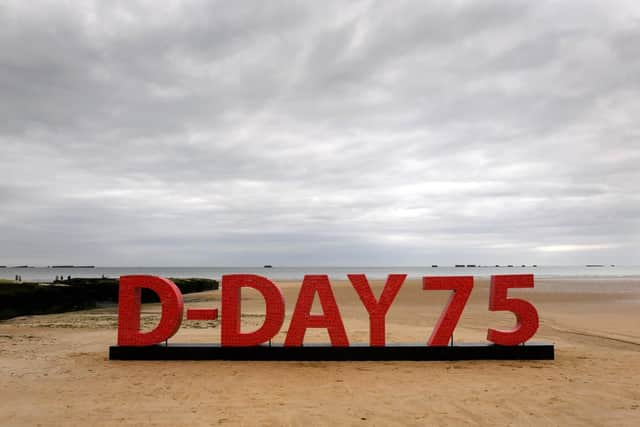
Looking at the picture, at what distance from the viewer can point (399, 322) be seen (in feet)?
74.2

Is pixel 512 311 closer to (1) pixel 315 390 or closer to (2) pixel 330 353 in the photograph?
(2) pixel 330 353

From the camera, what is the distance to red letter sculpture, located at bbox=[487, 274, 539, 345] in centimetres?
1326

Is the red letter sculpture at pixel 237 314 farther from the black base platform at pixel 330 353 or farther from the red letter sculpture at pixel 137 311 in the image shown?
the red letter sculpture at pixel 137 311

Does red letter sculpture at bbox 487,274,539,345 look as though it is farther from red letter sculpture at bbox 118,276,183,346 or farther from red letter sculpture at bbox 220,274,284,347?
red letter sculpture at bbox 118,276,183,346

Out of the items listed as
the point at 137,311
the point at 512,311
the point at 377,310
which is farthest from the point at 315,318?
the point at 512,311

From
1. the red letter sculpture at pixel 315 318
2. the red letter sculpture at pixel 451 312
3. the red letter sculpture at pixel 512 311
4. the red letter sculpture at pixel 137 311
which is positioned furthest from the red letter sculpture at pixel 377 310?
the red letter sculpture at pixel 137 311

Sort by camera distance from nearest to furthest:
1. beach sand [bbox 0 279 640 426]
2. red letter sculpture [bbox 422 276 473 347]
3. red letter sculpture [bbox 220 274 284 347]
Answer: beach sand [bbox 0 279 640 426]
red letter sculpture [bbox 220 274 284 347]
red letter sculpture [bbox 422 276 473 347]

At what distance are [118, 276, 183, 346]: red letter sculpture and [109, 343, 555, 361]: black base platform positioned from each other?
→ 283 mm

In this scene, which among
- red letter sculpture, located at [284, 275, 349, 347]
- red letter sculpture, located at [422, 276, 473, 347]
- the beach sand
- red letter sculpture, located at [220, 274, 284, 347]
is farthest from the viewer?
red letter sculpture, located at [422, 276, 473, 347]

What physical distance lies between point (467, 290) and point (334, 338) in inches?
154

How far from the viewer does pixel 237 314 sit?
13328mm

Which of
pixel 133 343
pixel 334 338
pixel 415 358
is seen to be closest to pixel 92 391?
pixel 133 343

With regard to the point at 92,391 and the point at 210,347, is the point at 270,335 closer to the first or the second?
the point at 210,347

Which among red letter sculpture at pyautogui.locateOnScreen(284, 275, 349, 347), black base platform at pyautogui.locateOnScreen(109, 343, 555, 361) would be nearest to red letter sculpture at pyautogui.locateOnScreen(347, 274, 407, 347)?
black base platform at pyautogui.locateOnScreen(109, 343, 555, 361)
